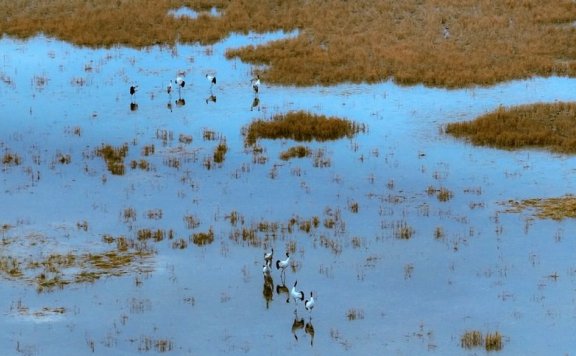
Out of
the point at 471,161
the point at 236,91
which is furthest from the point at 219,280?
the point at 236,91

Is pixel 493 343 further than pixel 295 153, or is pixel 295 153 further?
pixel 295 153

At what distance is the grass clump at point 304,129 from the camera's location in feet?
119

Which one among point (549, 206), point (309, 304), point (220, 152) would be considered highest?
point (220, 152)

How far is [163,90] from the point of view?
141 ft

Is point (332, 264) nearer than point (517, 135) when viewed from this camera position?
Yes

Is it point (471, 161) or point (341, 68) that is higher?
point (341, 68)

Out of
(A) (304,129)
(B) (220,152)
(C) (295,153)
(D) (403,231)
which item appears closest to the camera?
(D) (403,231)

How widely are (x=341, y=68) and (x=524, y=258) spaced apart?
2036 centimetres

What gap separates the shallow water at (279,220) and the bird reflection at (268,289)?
158 millimetres

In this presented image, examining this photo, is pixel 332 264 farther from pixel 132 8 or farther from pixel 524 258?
pixel 132 8

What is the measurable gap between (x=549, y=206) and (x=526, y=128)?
7661mm

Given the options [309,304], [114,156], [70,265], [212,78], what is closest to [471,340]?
[309,304]

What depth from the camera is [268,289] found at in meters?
23.8

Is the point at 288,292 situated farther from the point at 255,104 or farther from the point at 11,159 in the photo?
the point at 255,104
